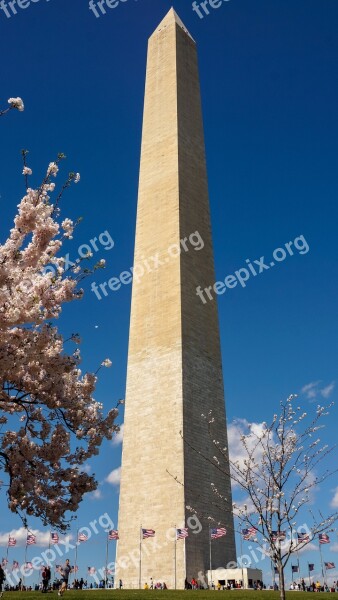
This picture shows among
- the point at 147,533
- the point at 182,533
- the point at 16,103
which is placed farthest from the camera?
the point at 147,533

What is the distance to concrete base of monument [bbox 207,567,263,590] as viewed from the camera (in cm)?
3297

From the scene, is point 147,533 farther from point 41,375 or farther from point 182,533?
point 41,375

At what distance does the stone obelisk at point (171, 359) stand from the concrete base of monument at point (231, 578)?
0.94 meters

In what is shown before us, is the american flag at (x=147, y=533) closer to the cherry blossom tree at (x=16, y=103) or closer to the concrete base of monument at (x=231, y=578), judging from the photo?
the concrete base of monument at (x=231, y=578)

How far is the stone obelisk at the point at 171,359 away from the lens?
34406 millimetres

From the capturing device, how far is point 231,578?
110 feet

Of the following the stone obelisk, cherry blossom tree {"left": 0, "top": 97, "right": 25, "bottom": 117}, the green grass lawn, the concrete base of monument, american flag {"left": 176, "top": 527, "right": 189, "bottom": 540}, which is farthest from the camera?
the stone obelisk

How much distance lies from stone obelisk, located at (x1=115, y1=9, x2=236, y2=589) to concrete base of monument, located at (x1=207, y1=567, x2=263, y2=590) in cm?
94

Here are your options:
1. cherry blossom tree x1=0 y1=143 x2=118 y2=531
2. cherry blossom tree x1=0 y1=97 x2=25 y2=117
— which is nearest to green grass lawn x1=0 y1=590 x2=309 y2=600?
cherry blossom tree x1=0 y1=143 x2=118 y2=531

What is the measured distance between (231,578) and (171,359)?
510 inches

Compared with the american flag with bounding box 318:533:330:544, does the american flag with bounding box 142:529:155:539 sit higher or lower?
higher

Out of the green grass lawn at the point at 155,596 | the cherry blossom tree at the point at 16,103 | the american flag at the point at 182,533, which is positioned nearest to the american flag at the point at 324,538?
the american flag at the point at 182,533

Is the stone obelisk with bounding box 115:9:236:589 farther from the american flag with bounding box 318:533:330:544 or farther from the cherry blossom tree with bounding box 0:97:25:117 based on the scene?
the cherry blossom tree with bounding box 0:97:25:117

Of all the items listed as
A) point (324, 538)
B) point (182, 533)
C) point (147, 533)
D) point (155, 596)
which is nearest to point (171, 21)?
point (147, 533)
